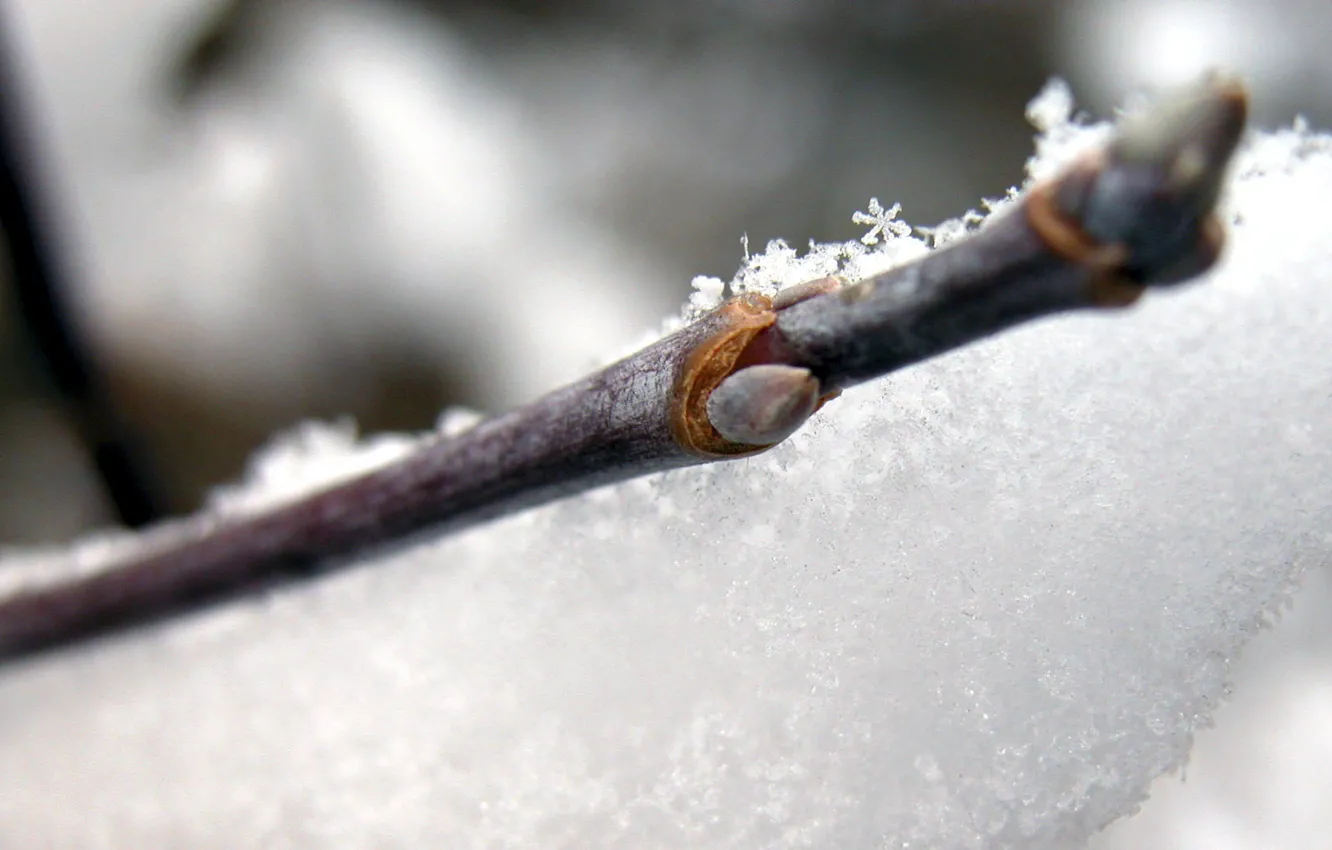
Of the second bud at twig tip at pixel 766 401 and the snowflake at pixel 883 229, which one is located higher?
the snowflake at pixel 883 229

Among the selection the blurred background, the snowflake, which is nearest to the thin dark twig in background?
the blurred background

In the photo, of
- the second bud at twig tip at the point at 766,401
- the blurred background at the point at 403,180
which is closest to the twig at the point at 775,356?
the second bud at twig tip at the point at 766,401

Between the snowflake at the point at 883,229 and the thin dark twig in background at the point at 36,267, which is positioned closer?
the snowflake at the point at 883,229

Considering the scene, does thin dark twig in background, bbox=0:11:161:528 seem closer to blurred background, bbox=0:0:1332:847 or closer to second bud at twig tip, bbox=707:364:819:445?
blurred background, bbox=0:0:1332:847

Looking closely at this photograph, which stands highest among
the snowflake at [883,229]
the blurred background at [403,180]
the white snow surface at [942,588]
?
the blurred background at [403,180]

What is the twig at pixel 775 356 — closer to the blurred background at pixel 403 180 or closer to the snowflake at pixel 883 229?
the snowflake at pixel 883 229

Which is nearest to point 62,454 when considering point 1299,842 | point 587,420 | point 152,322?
point 152,322

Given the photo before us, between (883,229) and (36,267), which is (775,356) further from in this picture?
(36,267)
